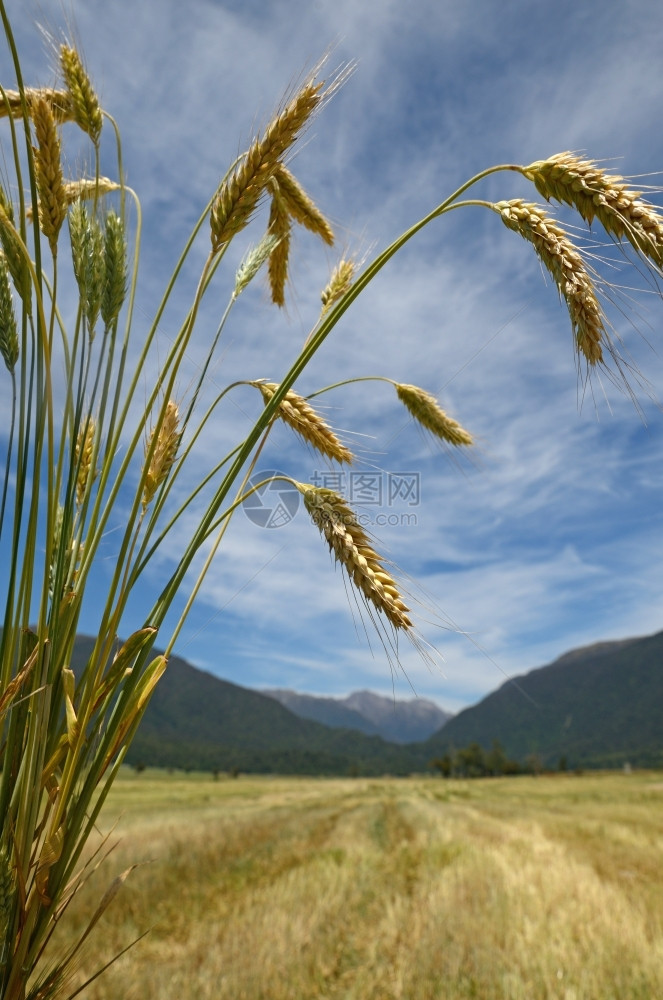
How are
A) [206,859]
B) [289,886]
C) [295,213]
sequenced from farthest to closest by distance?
[206,859] < [289,886] < [295,213]

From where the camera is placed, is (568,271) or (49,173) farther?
(49,173)

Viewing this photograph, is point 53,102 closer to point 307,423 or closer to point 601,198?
point 307,423

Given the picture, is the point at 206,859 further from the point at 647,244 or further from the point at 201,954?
the point at 647,244

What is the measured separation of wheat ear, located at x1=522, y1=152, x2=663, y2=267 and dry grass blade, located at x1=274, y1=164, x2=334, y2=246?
115 cm

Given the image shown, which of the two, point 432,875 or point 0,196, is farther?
point 432,875

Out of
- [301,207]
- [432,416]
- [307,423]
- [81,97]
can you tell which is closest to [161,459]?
[307,423]

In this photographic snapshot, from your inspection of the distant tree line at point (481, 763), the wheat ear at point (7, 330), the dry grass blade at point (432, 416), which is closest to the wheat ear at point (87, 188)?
the wheat ear at point (7, 330)

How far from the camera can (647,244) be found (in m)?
1.38

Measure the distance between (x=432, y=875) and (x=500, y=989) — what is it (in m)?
5.32

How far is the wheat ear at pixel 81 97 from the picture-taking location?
187 cm

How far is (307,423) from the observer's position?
1.78 metres

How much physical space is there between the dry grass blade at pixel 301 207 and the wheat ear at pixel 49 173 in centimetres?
91

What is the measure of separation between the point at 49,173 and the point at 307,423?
1029 millimetres

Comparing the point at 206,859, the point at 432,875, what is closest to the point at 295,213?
the point at 432,875
